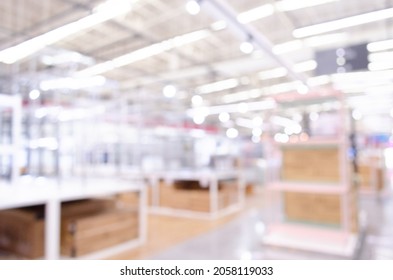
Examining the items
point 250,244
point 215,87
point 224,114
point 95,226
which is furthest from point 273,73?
point 95,226

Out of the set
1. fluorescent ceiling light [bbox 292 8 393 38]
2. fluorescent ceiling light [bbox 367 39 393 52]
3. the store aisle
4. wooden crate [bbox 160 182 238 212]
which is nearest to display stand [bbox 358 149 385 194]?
the store aisle

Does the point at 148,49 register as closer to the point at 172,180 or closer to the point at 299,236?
the point at 172,180

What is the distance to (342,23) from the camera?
282cm

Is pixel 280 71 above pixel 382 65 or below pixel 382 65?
above

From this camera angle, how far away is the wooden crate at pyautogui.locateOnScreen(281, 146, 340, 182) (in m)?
2.83

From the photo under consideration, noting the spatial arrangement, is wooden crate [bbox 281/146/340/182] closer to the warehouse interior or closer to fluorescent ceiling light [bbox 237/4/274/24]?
the warehouse interior

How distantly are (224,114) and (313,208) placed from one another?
2322 mm

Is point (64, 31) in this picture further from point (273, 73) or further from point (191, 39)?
point (273, 73)

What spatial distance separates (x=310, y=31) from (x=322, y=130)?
4.40 feet

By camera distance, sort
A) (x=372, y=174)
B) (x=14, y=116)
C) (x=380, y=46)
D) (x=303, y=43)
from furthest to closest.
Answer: (x=372, y=174) < (x=303, y=43) < (x=14, y=116) < (x=380, y=46)

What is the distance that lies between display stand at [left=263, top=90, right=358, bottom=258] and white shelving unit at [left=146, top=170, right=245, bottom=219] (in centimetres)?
126

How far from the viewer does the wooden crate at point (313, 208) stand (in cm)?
284
